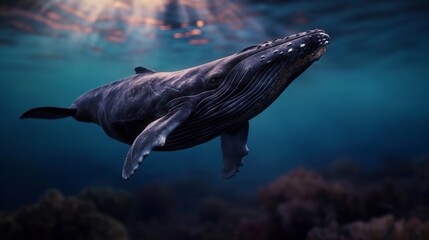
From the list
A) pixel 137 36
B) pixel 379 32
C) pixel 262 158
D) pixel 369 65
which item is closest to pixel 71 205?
pixel 137 36

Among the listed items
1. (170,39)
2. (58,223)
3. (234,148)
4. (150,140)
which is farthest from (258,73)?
(170,39)

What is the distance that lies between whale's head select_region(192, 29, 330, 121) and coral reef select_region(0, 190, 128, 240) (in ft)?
26.8

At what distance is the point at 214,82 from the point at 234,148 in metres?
1.27

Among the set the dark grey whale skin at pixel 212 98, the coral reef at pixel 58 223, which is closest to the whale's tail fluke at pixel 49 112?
the dark grey whale skin at pixel 212 98

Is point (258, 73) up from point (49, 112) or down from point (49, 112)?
up

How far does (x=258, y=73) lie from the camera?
350 cm

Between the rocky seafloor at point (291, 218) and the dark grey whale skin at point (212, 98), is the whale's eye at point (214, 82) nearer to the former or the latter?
the dark grey whale skin at point (212, 98)

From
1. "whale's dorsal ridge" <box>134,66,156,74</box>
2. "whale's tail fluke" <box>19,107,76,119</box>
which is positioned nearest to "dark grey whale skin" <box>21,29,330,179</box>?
"whale's dorsal ridge" <box>134,66,156,74</box>

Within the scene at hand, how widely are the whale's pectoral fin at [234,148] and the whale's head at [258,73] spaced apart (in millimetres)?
815

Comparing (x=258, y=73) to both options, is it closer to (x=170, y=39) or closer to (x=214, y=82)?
(x=214, y=82)

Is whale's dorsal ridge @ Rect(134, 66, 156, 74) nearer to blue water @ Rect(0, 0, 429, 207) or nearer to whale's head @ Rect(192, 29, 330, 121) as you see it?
whale's head @ Rect(192, 29, 330, 121)

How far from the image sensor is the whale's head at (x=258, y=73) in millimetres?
3350

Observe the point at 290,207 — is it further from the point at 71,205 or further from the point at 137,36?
the point at 137,36

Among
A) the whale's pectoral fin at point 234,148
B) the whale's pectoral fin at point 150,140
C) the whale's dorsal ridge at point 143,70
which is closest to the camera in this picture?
the whale's pectoral fin at point 150,140
